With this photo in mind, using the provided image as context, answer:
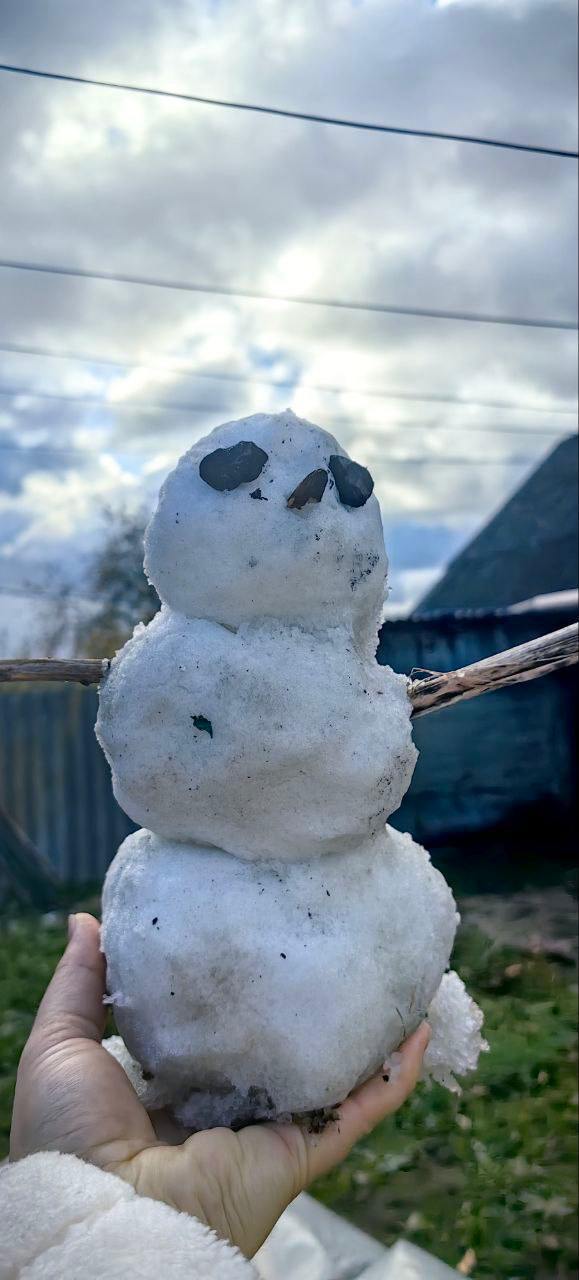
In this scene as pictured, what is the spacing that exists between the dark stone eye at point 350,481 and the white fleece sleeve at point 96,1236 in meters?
0.54

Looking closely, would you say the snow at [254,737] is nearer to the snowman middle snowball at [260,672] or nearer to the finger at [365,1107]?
the snowman middle snowball at [260,672]

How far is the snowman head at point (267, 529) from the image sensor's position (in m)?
0.69

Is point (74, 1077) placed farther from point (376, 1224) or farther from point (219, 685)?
point (376, 1224)

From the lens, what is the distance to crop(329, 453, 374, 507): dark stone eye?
72 centimetres

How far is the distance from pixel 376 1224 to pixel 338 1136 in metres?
0.91

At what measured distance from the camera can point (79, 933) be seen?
891mm

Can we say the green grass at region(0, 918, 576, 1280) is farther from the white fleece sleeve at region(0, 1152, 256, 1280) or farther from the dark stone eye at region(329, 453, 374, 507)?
the dark stone eye at region(329, 453, 374, 507)

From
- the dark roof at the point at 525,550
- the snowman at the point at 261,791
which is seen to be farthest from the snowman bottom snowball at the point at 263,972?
the dark roof at the point at 525,550

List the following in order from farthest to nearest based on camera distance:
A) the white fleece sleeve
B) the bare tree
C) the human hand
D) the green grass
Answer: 1. the bare tree
2. the green grass
3. the human hand
4. the white fleece sleeve

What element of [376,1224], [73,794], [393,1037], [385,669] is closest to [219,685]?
[385,669]

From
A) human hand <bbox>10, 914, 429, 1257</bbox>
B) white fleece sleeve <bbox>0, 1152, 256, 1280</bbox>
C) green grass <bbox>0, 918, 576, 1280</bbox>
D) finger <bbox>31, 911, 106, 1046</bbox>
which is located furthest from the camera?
green grass <bbox>0, 918, 576, 1280</bbox>

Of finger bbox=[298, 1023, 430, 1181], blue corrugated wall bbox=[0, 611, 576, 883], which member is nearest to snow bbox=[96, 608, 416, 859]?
finger bbox=[298, 1023, 430, 1181]

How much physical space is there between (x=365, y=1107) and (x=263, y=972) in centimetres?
20

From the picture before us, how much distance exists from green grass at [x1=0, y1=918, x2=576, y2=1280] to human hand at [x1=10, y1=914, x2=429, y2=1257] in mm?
838
